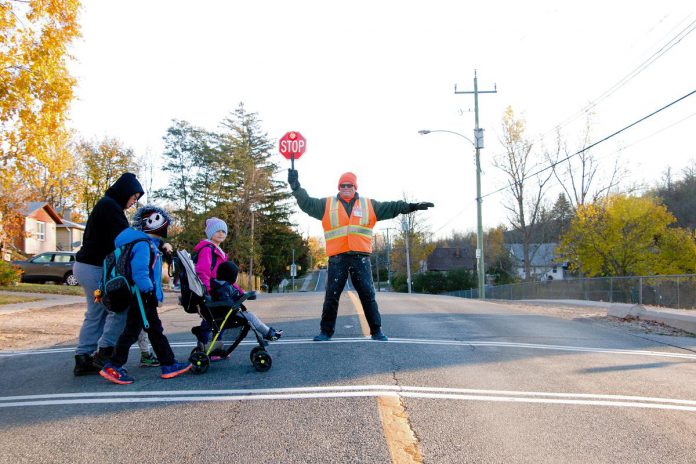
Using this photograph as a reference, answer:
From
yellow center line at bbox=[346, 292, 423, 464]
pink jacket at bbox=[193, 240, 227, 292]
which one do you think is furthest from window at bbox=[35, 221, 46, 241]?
yellow center line at bbox=[346, 292, 423, 464]

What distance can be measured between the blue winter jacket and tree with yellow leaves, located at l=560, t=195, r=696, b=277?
129ft

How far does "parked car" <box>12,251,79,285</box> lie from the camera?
94.3ft

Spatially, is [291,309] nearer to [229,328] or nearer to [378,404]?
[229,328]

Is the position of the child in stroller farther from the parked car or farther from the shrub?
the parked car

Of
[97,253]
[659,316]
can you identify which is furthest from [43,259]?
[659,316]

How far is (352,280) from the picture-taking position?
7.14m

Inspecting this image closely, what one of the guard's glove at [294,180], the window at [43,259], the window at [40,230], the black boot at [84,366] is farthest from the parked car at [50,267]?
the black boot at [84,366]

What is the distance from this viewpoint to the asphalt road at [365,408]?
3.47 meters

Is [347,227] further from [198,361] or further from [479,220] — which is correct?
[479,220]

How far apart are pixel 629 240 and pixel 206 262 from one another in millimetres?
39577

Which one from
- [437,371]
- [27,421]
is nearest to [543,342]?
[437,371]

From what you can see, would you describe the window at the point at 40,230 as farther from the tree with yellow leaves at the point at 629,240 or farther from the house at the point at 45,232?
the tree with yellow leaves at the point at 629,240

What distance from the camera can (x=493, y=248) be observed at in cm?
8256

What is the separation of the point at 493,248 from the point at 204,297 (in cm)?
7996
